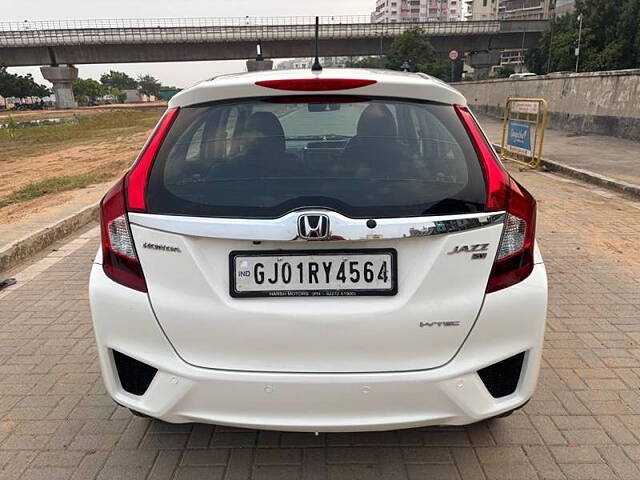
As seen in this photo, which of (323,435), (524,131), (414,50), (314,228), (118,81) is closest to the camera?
(314,228)

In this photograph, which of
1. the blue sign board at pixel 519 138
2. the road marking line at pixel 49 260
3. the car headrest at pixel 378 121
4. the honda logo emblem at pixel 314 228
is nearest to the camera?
the honda logo emblem at pixel 314 228

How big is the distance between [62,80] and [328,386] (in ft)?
240

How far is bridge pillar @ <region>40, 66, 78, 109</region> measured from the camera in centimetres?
6431

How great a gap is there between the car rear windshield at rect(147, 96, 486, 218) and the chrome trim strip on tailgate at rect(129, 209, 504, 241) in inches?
1.4

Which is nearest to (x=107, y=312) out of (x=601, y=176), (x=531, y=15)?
(x=601, y=176)

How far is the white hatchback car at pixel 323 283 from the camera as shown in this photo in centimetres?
202

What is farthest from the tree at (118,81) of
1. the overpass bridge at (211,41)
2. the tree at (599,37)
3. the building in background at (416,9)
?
the tree at (599,37)

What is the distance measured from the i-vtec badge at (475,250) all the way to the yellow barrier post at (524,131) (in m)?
10.5

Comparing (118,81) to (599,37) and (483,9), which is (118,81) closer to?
(483,9)

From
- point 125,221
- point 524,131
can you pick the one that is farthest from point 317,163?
point 524,131

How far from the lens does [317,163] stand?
221cm

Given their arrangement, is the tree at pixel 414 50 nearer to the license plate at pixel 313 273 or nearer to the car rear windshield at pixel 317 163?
the car rear windshield at pixel 317 163

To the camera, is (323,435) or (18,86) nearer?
(323,435)

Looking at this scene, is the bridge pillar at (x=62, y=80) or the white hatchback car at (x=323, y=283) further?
the bridge pillar at (x=62, y=80)
